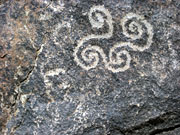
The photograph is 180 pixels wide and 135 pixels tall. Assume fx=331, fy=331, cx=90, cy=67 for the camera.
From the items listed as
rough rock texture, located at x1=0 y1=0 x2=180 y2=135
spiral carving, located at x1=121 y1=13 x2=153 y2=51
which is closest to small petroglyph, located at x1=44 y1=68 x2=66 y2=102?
rough rock texture, located at x1=0 y1=0 x2=180 y2=135

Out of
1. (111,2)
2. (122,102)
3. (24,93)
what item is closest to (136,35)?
(111,2)

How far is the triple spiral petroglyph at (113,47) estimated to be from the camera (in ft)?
4.55

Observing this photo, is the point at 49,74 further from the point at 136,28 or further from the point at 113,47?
the point at 136,28

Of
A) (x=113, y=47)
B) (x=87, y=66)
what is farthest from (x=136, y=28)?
(x=87, y=66)

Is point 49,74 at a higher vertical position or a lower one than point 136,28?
lower

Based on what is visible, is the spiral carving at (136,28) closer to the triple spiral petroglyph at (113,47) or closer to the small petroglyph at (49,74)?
the triple spiral petroglyph at (113,47)

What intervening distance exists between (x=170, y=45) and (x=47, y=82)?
0.55 metres

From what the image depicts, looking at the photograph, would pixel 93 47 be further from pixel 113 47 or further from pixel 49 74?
pixel 49 74

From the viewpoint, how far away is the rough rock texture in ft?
4.46

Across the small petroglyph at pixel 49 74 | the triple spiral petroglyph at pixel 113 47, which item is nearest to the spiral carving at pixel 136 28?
the triple spiral petroglyph at pixel 113 47

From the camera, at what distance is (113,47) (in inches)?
55.1

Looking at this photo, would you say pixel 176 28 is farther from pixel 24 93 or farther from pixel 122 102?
pixel 24 93

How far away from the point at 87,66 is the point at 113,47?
14 cm

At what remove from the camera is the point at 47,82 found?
53.6 inches
